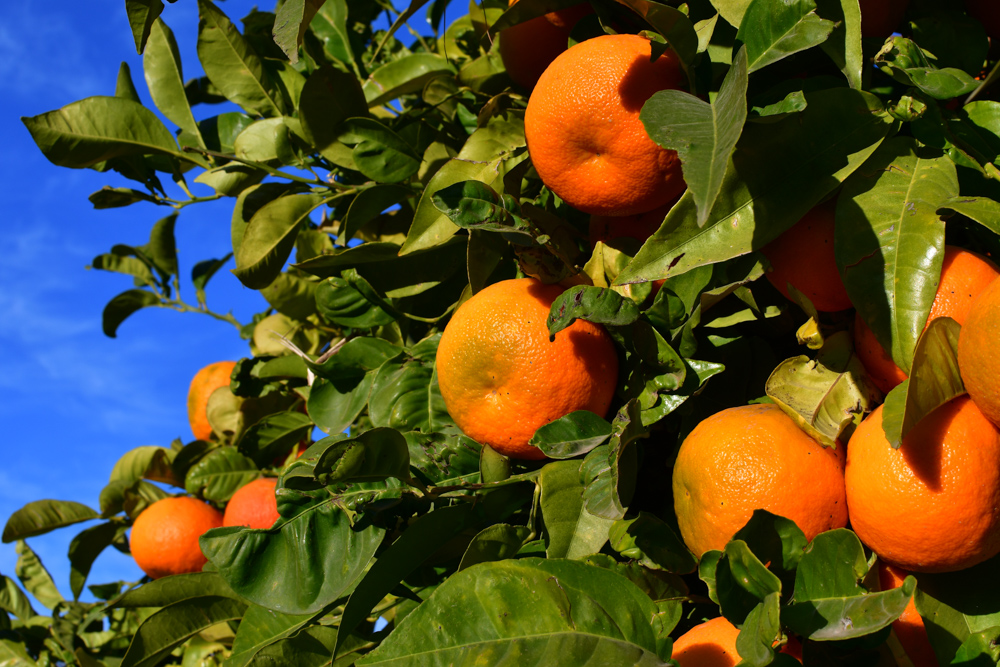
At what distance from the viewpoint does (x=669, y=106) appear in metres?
0.71

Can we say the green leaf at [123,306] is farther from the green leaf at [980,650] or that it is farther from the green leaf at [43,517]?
the green leaf at [980,650]

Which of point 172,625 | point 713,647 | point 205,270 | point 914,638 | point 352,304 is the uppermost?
point 205,270

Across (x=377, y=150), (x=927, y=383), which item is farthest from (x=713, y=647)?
(x=377, y=150)

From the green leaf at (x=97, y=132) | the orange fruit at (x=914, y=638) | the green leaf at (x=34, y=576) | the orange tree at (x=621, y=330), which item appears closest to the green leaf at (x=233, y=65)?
the orange tree at (x=621, y=330)

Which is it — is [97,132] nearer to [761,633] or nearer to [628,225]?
[628,225]

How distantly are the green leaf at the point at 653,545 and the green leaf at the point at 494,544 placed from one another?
15 centimetres

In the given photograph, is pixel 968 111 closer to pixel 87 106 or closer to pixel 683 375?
pixel 683 375

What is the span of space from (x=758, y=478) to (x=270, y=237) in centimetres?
99

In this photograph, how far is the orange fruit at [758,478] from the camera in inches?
28.8

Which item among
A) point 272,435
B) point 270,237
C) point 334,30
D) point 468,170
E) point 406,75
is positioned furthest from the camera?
point 334,30

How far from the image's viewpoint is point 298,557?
0.90 m

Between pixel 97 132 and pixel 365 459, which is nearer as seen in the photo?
pixel 365 459

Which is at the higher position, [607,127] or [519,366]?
[607,127]

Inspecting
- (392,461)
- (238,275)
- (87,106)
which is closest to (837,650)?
(392,461)
